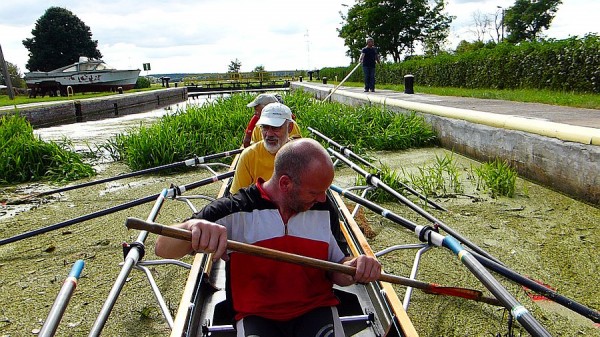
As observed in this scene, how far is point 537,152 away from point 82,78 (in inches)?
1170

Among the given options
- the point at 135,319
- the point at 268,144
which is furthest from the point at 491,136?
the point at 135,319

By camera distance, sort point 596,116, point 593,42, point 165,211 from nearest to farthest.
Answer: point 165,211 → point 596,116 → point 593,42

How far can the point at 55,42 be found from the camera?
45.6 m

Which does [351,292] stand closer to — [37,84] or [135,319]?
[135,319]

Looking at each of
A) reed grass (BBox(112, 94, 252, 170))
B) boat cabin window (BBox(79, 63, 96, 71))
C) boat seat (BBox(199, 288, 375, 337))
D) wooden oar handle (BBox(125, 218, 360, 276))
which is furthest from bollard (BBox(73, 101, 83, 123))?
wooden oar handle (BBox(125, 218, 360, 276))

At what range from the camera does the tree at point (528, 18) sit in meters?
47.7

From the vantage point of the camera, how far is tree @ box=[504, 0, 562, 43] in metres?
47.7

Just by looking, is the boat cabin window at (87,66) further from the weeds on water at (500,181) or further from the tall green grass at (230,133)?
the weeds on water at (500,181)

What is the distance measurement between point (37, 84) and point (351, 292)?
2946 centimetres

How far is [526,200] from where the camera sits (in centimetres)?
535

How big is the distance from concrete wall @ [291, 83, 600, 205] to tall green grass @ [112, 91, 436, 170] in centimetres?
83

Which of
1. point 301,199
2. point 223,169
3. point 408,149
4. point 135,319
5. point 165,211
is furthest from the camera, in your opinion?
point 408,149

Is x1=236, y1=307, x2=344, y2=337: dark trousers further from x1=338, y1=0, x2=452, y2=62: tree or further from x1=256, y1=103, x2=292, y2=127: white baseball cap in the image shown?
x1=338, y1=0, x2=452, y2=62: tree

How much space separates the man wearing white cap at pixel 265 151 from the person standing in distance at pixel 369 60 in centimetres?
1086
